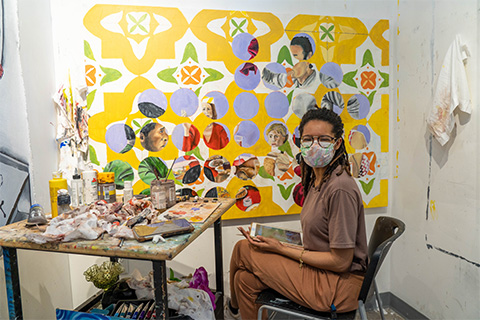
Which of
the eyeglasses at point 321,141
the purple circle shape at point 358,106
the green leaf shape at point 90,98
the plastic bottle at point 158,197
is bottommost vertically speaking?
the plastic bottle at point 158,197

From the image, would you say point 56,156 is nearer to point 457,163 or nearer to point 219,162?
point 219,162

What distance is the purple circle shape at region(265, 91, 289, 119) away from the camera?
2.15 m

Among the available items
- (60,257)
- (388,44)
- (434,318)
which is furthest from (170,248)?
(388,44)

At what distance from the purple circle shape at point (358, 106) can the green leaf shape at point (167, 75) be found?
3.99 feet

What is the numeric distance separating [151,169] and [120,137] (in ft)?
0.91

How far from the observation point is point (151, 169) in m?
2.05

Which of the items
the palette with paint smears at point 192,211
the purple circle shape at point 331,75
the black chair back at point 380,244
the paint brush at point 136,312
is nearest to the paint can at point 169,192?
the palette with paint smears at point 192,211

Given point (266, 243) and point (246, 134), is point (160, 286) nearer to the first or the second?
point (266, 243)

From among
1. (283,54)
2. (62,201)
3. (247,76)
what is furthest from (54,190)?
(283,54)

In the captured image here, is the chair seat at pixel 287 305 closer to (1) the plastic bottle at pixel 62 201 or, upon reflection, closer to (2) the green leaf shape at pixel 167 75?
(1) the plastic bottle at pixel 62 201

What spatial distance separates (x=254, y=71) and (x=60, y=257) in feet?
5.52

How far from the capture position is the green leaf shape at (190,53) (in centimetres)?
204

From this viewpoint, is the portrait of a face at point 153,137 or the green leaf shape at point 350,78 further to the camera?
the green leaf shape at point 350,78

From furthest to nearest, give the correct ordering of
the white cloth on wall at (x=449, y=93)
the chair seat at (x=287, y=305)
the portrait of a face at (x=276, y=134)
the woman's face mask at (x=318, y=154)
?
the portrait of a face at (x=276, y=134)
the white cloth on wall at (x=449, y=93)
the woman's face mask at (x=318, y=154)
the chair seat at (x=287, y=305)
